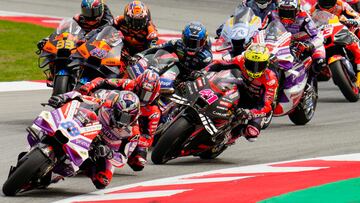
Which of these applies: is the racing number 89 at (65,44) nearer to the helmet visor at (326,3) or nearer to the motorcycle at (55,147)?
the motorcycle at (55,147)

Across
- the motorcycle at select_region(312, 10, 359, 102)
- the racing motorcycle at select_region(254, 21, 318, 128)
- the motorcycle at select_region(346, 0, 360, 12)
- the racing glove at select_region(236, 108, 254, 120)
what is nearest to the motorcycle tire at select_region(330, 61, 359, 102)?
the motorcycle at select_region(312, 10, 359, 102)

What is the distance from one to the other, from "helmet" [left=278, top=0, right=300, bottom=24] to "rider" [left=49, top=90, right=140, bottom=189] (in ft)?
19.5

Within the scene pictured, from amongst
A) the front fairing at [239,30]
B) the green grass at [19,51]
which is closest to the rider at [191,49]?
the front fairing at [239,30]

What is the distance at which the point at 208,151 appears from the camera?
564 inches

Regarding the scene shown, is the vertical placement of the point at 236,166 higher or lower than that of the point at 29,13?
higher

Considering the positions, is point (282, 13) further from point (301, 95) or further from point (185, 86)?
point (185, 86)

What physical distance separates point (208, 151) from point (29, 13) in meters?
16.5

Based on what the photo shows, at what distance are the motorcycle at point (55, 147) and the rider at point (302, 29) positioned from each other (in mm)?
6531

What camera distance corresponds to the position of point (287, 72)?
16703 mm

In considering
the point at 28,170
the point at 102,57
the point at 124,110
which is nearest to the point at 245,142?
the point at 102,57

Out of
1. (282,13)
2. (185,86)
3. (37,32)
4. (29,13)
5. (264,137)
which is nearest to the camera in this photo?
(185,86)

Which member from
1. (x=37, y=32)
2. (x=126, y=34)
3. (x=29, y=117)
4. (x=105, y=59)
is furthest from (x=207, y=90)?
(x=37, y=32)

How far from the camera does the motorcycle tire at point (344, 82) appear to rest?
19255mm

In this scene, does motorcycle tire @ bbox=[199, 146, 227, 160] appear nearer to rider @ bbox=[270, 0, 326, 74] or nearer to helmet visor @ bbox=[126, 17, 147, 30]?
helmet visor @ bbox=[126, 17, 147, 30]
